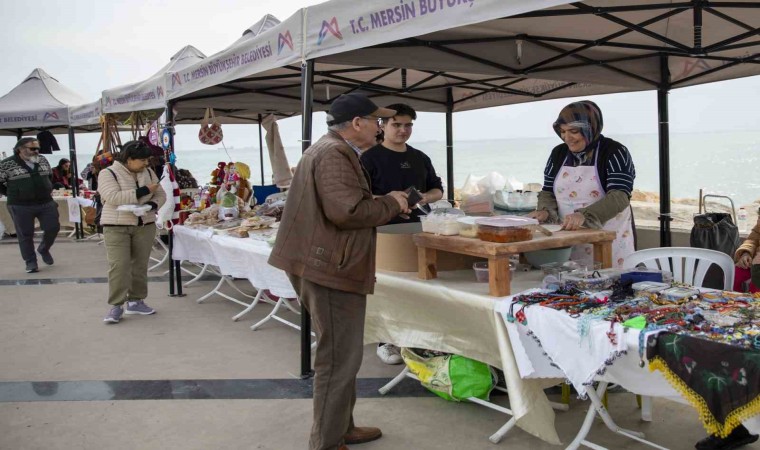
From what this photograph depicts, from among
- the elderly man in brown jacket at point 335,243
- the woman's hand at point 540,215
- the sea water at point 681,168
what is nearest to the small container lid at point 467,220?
the elderly man in brown jacket at point 335,243

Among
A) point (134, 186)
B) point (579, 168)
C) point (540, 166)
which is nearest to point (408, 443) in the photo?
point (579, 168)

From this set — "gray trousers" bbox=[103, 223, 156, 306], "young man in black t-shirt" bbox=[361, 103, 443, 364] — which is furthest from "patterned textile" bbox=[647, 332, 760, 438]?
"gray trousers" bbox=[103, 223, 156, 306]

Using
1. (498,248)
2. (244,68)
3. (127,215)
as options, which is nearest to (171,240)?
(127,215)

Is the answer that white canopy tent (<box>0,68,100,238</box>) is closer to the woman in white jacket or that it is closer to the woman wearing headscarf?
the woman in white jacket

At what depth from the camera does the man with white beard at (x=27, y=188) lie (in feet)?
27.5

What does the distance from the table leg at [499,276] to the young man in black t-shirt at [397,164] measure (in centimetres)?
125

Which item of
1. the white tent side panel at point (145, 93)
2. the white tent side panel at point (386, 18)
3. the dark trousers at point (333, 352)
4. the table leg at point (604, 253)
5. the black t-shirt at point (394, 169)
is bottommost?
the dark trousers at point (333, 352)

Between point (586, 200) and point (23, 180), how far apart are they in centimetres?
755

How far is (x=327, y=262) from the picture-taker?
8.80 feet

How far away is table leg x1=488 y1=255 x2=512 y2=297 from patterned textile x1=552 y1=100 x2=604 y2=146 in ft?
3.50

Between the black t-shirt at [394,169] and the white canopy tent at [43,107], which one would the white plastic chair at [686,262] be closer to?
the black t-shirt at [394,169]

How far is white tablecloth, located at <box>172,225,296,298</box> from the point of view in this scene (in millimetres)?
4887

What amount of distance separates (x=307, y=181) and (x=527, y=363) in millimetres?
1189

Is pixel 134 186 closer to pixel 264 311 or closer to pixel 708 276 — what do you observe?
pixel 264 311
